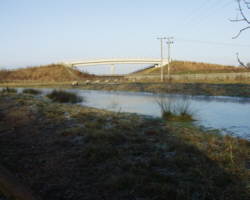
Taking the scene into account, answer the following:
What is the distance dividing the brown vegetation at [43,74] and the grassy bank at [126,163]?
6700 centimetres

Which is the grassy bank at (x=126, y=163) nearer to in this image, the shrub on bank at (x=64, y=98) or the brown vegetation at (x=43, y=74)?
the shrub on bank at (x=64, y=98)

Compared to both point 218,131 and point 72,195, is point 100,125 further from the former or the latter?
point 72,195

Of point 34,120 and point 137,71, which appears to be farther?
point 137,71

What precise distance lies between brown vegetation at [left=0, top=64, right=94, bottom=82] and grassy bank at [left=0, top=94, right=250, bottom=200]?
67002mm

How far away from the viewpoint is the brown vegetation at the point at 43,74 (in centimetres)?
7362

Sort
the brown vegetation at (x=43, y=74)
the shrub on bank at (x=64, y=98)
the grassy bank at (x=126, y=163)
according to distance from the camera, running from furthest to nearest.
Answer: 1. the brown vegetation at (x=43, y=74)
2. the shrub on bank at (x=64, y=98)
3. the grassy bank at (x=126, y=163)

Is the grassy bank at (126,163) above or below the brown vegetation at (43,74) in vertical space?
below

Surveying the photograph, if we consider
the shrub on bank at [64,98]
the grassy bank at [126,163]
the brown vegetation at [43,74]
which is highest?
the brown vegetation at [43,74]

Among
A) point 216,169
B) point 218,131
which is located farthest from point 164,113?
point 216,169

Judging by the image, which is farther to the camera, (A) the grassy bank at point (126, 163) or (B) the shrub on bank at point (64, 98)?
(B) the shrub on bank at point (64, 98)

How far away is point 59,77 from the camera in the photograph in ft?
240

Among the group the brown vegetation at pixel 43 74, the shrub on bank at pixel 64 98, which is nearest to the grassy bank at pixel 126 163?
the shrub on bank at pixel 64 98

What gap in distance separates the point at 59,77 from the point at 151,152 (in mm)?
70131

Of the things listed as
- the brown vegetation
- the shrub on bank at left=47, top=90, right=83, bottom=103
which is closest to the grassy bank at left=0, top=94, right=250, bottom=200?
the shrub on bank at left=47, top=90, right=83, bottom=103
